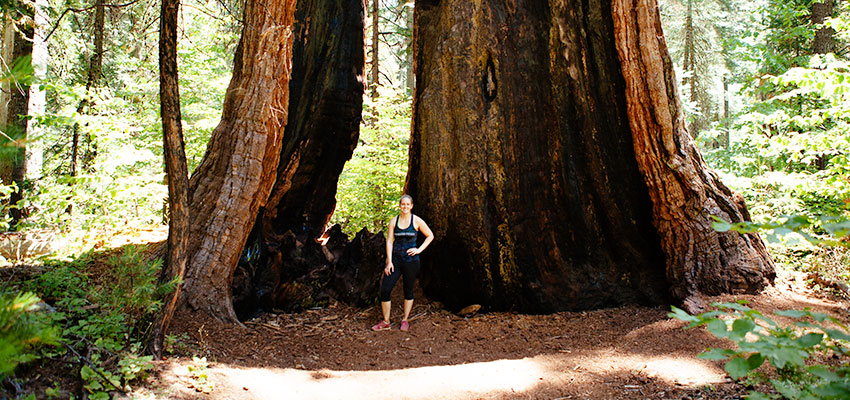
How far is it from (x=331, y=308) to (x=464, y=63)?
3931mm

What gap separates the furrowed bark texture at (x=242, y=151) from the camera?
206 inches

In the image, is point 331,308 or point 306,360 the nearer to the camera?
point 306,360

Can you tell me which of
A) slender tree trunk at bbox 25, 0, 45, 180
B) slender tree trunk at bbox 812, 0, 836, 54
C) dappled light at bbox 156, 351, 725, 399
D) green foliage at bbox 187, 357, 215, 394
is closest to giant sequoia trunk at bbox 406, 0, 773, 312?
dappled light at bbox 156, 351, 725, 399

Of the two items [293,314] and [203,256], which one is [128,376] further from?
[293,314]

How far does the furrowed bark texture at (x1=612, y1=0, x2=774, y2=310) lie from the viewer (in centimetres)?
550

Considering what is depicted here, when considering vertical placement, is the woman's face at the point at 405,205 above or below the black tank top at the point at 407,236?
above

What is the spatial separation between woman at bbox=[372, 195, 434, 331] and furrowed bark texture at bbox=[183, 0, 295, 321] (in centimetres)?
175

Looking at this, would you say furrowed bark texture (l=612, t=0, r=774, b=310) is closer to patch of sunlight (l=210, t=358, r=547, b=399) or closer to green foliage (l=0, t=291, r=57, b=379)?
patch of sunlight (l=210, t=358, r=547, b=399)

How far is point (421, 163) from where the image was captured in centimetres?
704

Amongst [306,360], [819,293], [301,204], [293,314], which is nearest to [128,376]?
[306,360]

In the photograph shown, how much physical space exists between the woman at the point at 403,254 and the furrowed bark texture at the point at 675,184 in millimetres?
2927

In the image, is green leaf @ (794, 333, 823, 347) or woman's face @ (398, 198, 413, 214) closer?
green leaf @ (794, 333, 823, 347)

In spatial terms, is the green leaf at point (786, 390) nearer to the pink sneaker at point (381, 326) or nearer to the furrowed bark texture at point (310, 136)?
the pink sneaker at point (381, 326)

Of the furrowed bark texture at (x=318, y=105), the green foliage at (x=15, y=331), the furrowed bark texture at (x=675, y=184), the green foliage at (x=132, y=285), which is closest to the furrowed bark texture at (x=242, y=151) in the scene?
the furrowed bark texture at (x=318, y=105)
